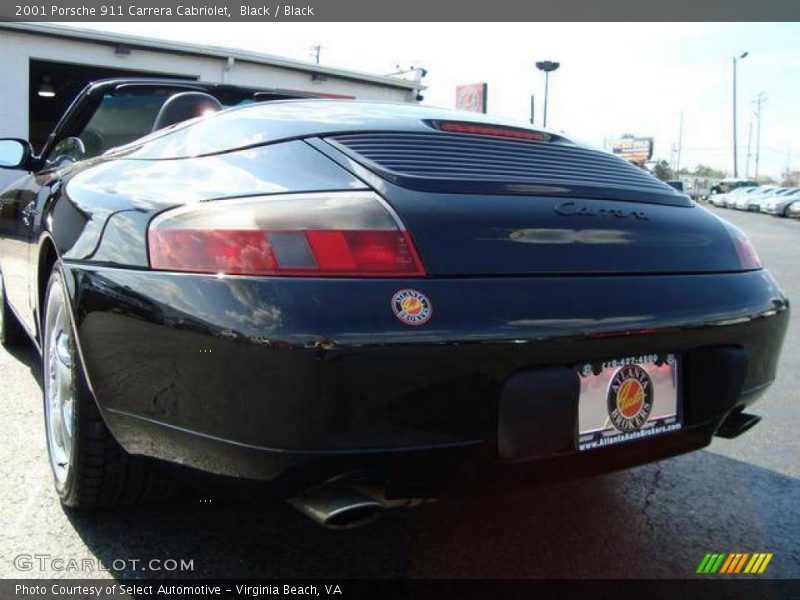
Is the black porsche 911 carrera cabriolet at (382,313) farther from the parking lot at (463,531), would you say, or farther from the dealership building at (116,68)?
the dealership building at (116,68)

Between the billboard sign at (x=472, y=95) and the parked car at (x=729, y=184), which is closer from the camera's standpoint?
the billboard sign at (x=472, y=95)

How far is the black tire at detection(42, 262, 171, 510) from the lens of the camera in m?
2.12

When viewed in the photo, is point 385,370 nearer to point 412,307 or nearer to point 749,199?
point 412,307

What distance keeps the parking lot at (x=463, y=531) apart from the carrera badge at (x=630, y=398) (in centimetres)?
27

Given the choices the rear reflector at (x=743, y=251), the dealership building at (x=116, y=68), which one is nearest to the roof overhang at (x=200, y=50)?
the dealership building at (x=116, y=68)

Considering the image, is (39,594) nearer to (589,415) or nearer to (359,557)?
(359,557)

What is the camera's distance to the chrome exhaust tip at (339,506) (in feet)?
5.49

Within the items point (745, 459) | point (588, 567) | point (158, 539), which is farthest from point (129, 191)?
point (745, 459)

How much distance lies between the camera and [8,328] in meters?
4.52

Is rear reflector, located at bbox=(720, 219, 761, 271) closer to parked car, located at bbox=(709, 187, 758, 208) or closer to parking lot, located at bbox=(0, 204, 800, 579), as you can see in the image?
parking lot, located at bbox=(0, 204, 800, 579)

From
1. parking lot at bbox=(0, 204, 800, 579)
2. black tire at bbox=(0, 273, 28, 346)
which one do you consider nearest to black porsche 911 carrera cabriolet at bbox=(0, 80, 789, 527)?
parking lot at bbox=(0, 204, 800, 579)

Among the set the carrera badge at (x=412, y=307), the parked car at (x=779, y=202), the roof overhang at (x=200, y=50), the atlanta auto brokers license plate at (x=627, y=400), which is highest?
the roof overhang at (x=200, y=50)

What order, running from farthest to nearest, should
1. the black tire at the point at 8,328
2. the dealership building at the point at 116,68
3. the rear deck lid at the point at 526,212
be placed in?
1. the dealership building at the point at 116,68
2. the black tire at the point at 8,328
3. the rear deck lid at the point at 526,212

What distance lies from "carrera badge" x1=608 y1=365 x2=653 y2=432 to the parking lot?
0.89ft
